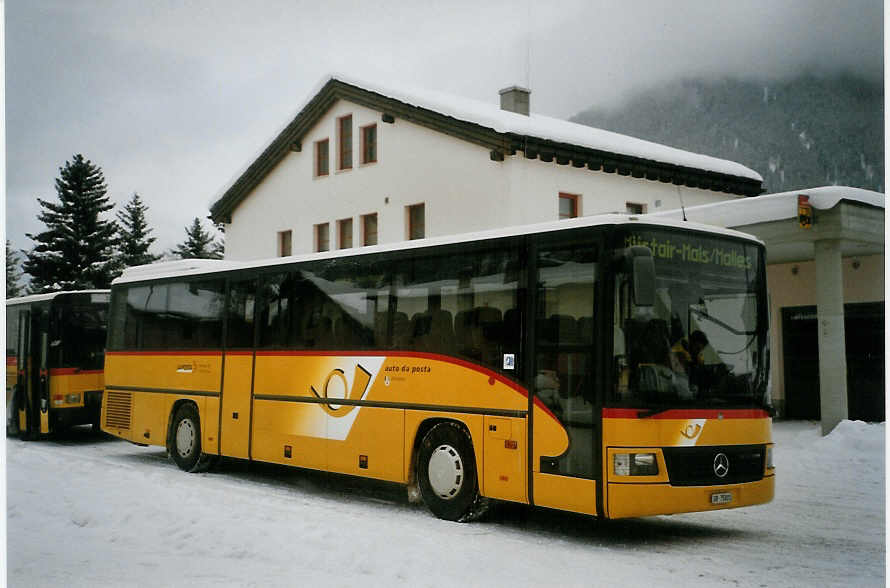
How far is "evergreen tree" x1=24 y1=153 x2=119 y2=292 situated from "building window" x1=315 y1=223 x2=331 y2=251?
869 cm

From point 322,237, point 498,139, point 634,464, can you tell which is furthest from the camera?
point 322,237

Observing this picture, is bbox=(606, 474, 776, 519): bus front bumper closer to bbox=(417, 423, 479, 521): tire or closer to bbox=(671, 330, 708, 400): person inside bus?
bbox=(671, 330, 708, 400): person inside bus

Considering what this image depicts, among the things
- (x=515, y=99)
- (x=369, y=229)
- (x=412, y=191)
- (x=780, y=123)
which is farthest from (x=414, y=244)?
(x=369, y=229)

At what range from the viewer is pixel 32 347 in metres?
15.0

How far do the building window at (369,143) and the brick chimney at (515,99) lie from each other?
342 centimetres

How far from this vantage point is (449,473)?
30.6 ft

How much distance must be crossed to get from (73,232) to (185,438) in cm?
309

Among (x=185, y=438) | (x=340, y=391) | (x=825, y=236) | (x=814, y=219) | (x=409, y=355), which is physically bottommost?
(x=185, y=438)

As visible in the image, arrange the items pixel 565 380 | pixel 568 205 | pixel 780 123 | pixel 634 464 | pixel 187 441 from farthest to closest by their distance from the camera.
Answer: pixel 568 205
pixel 187 441
pixel 780 123
pixel 565 380
pixel 634 464

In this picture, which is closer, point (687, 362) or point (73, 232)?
point (687, 362)

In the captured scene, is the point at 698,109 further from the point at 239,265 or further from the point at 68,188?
the point at 68,188

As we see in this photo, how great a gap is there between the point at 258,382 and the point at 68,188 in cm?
324

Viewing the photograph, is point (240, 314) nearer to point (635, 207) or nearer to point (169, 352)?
point (169, 352)

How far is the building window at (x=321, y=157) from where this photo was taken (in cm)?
2256
